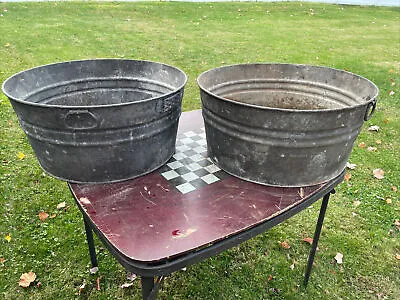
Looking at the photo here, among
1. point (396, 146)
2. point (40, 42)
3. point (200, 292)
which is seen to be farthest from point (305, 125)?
point (40, 42)

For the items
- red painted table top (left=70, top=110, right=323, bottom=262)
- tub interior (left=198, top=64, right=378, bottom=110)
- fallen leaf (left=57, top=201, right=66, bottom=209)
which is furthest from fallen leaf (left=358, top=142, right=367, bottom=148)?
fallen leaf (left=57, top=201, right=66, bottom=209)

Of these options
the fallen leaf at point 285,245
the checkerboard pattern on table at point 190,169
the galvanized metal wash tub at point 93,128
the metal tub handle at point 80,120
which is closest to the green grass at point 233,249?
the fallen leaf at point 285,245

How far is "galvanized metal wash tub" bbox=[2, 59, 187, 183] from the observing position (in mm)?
1445

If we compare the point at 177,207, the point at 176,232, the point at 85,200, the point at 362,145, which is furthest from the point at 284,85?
the point at 362,145

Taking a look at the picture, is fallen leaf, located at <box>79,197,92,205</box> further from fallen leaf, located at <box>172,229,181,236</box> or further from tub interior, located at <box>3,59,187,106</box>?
tub interior, located at <box>3,59,187,106</box>

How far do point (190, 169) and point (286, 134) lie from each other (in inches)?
22.4

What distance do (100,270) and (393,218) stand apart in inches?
104

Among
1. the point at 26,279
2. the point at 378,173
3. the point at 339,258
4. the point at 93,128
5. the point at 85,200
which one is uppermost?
the point at 93,128

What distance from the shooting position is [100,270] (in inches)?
105

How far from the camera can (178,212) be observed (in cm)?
151

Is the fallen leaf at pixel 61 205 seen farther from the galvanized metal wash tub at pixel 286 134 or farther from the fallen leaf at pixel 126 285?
the galvanized metal wash tub at pixel 286 134

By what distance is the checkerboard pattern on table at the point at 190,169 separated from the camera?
1.71 meters

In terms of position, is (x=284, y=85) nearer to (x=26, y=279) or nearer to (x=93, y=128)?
(x=93, y=128)

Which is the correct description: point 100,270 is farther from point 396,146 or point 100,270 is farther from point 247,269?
point 396,146
